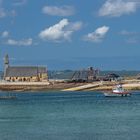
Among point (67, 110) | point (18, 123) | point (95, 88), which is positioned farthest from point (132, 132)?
point (95, 88)

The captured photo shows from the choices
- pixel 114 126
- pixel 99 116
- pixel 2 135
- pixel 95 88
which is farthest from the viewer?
pixel 95 88

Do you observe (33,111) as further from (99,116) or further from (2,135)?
(2,135)

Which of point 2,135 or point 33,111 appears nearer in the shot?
point 2,135

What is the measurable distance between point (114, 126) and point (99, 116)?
54.0 feet

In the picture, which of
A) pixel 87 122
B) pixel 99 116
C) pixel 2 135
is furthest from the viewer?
pixel 99 116

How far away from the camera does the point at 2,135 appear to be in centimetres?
7062

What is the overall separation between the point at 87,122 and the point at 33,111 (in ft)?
81.4

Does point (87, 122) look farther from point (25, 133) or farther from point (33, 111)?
point (33, 111)

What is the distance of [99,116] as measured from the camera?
94188 mm

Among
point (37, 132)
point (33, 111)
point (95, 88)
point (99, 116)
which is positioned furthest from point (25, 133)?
point (95, 88)

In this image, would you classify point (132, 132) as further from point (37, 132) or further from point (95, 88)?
point (95, 88)

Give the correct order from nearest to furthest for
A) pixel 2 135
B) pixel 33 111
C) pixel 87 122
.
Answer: pixel 2 135 < pixel 87 122 < pixel 33 111

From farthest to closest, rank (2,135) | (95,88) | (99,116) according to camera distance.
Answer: (95,88)
(99,116)
(2,135)

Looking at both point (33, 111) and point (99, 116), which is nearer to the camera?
point (99, 116)
